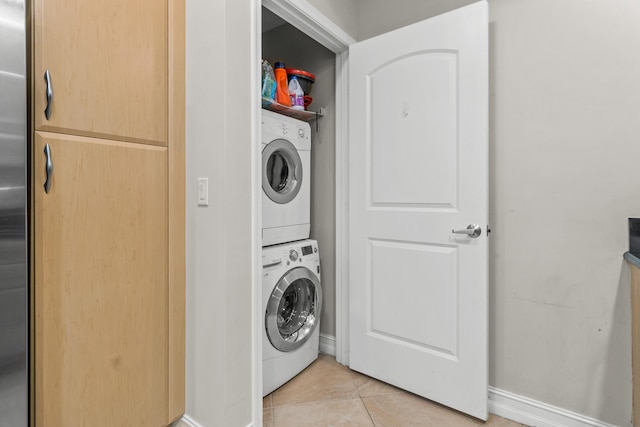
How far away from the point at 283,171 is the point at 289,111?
1.27ft

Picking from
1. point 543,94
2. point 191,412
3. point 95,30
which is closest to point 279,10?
point 95,30

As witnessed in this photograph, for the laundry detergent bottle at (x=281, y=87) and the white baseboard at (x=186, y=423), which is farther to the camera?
the laundry detergent bottle at (x=281, y=87)

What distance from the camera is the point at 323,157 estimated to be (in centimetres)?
226

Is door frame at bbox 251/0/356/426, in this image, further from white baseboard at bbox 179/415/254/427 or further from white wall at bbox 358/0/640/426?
white wall at bbox 358/0/640/426

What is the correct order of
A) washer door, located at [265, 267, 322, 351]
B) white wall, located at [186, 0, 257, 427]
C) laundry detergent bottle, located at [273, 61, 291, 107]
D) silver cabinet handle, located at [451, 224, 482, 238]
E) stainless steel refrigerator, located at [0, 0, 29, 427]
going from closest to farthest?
1. stainless steel refrigerator, located at [0, 0, 29, 427]
2. white wall, located at [186, 0, 257, 427]
3. silver cabinet handle, located at [451, 224, 482, 238]
4. washer door, located at [265, 267, 322, 351]
5. laundry detergent bottle, located at [273, 61, 291, 107]

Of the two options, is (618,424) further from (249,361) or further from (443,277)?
(249,361)

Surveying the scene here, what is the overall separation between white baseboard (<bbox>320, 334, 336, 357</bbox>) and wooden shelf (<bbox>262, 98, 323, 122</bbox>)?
5.14 feet

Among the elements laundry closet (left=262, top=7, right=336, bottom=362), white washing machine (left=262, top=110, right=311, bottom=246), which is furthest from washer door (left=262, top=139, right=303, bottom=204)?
laundry closet (left=262, top=7, right=336, bottom=362)

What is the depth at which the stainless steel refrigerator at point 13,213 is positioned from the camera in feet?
2.95

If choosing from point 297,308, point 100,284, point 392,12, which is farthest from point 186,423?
point 392,12

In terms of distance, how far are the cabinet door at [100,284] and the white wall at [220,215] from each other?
13 cm

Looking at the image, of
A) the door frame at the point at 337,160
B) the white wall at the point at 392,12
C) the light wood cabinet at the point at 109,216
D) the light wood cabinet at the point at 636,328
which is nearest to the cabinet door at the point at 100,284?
the light wood cabinet at the point at 109,216

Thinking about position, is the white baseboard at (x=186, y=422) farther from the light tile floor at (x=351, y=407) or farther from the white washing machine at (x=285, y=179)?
the white washing machine at (x=285, y=179)

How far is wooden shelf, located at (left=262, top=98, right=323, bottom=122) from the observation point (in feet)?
6.15
